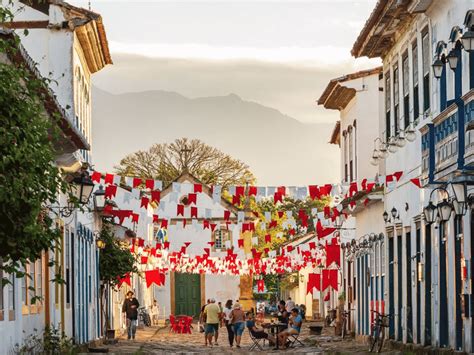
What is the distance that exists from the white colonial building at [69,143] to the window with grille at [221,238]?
1692 inches

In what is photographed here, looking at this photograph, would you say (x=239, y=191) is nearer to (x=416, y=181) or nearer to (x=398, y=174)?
(x=398, y=174)

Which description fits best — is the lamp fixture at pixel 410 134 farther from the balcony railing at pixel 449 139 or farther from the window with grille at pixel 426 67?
the balcony railing at pixel 449 139

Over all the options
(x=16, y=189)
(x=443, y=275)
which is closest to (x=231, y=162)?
(x=443, y=275)

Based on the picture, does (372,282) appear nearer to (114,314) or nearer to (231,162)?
(114,314)

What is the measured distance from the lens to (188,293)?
87250mm

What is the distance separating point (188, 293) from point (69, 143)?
5996cm

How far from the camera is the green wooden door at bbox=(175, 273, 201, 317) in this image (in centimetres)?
8675

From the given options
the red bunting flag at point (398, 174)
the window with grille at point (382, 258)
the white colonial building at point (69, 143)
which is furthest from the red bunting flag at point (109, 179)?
the window with grille at point (382, 258)

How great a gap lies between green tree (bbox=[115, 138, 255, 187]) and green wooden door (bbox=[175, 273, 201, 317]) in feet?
21.6

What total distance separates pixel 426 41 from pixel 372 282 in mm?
12271

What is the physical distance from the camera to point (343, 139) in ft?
161

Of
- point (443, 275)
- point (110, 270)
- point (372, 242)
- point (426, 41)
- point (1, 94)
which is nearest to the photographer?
point (1, 94)

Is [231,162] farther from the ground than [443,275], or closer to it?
farther from the ground

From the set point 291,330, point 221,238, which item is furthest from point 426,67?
point 221,238
